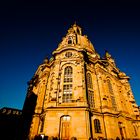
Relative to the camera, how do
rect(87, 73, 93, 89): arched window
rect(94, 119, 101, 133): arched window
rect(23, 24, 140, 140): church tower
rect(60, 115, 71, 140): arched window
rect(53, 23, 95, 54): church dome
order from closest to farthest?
rect(60, 115, 71, 140): arched window, rect(23, 24, 140, 140): church tower, rect(94, 119, 101, 133): arched window, rect(87, 73, 93, 89): arched window, rect(53, 23, 95, 54): church dome

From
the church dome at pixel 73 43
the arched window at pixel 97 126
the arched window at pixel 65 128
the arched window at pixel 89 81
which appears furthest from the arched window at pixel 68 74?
the arched window at pixel 97 126

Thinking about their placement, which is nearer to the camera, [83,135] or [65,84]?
[83,135]

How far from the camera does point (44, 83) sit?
97.9 feet

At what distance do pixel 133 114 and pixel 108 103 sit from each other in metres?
9.61

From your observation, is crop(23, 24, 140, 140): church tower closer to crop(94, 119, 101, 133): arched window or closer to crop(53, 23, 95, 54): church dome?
crop(94, 119, 101, 133): arched window

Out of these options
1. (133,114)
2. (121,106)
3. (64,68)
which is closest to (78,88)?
(64,68)

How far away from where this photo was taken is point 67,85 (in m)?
23.8

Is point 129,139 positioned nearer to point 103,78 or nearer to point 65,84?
point 103,78

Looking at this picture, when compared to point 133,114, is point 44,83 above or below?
above

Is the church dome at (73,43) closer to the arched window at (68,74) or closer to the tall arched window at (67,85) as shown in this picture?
the arched window at (68,74)

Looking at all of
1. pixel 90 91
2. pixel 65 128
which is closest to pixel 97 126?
pixel 65 128

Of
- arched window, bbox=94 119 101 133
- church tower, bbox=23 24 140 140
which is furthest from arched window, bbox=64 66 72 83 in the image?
arched window, bbox=94 119 101 133

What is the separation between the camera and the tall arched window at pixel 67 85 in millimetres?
22000

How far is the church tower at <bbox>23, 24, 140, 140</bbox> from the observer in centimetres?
1864
